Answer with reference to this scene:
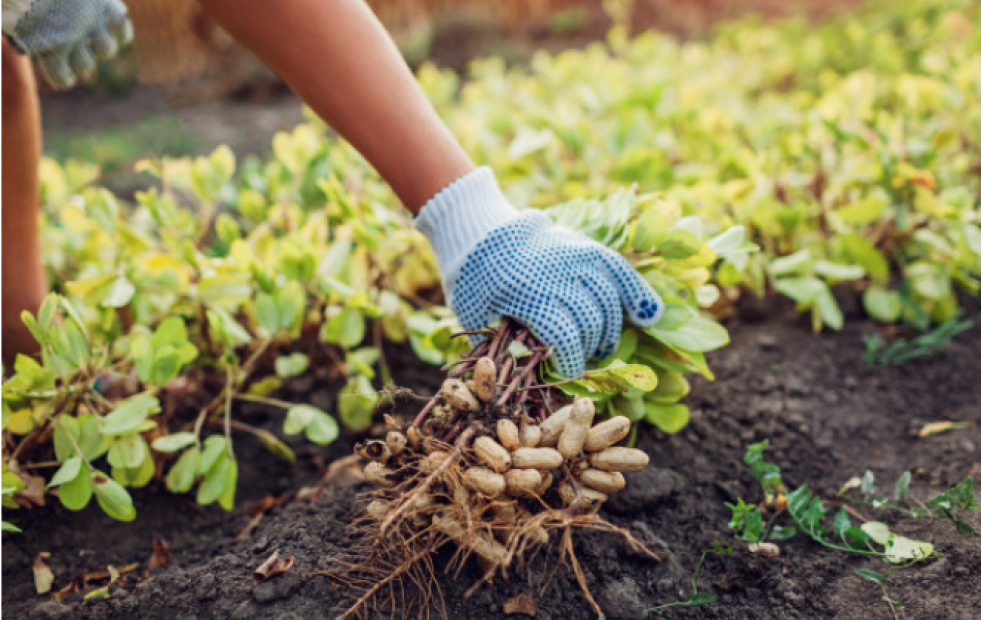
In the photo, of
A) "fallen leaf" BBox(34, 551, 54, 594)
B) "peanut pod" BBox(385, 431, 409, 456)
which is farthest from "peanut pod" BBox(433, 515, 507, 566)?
"fallen leaf" BBox(34, 551, 54, 594)

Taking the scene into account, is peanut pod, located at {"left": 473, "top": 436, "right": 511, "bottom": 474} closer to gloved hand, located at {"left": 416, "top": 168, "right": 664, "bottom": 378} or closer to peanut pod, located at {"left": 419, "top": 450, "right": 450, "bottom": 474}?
peanut pod, located at {"left": 419, "top": 450, "right": 450, "bottom": 474}

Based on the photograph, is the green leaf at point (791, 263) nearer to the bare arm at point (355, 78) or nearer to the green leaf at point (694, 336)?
the green leaf at point (694, 336)

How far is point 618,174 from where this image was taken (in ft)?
6.72

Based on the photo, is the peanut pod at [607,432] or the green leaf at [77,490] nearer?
the peanut pod at [607,432]

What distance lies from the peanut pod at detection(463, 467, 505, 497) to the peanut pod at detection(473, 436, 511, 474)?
0.01m

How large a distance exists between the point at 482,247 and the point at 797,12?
197 inches

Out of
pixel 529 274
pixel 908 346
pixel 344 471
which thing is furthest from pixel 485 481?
pixel 908 346

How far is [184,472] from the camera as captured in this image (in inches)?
54.3

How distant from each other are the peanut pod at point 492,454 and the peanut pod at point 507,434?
0.4 inches

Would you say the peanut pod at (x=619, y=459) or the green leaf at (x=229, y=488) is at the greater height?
→ the peanut pod at (x=619, y=459)

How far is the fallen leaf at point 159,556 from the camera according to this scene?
4.34 ft

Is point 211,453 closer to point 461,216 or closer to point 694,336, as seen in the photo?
point 461,216

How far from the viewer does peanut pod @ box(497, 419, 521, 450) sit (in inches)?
38.1

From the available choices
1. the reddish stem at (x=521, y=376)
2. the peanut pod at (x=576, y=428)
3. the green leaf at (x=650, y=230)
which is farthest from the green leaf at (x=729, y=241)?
the peanut pod at (x=576, y=428)
